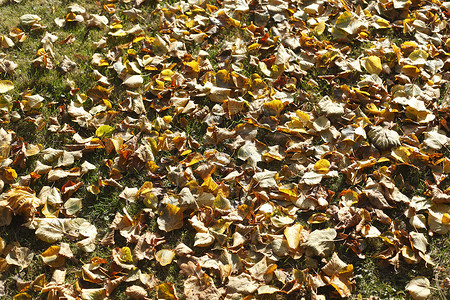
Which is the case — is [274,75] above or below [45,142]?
above

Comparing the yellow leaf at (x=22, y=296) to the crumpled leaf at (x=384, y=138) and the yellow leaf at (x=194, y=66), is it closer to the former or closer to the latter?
the yellow leaf at (x=194, y=66)

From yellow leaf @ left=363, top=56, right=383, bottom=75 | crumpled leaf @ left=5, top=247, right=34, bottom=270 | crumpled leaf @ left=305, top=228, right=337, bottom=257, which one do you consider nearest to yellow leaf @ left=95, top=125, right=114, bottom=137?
crumpled leaf @ left=5, top=247, right=34, bottom=270

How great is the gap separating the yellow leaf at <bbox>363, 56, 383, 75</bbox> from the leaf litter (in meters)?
0.01

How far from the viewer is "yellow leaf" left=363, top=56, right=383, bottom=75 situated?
13.0 ft

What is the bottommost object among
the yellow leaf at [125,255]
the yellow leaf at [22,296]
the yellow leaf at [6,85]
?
the yellow leaf at [22,296]

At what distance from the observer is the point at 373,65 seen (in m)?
3.96

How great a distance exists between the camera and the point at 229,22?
439 cm

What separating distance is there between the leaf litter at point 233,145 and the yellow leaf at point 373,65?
1cm

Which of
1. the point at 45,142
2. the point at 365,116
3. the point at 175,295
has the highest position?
the point at 365,116

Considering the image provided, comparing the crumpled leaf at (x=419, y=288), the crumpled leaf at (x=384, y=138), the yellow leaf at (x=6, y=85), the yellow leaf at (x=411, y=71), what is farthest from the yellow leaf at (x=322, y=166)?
the yellow leaf at (x=6, y=85)

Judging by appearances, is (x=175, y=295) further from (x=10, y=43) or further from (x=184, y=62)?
(x=10, y=43)

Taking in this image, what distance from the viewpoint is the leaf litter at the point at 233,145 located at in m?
2.84

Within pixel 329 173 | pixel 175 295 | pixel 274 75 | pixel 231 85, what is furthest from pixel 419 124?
pixel 175 295

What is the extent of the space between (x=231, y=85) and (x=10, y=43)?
2.39m
